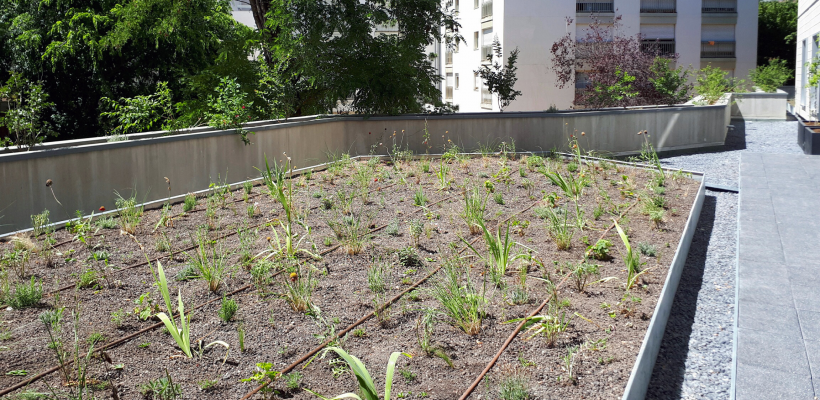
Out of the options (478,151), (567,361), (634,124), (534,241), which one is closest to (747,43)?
(634,124)

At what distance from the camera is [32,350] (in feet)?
12.5

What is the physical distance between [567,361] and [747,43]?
3727 cm

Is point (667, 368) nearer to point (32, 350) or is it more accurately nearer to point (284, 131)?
point (32, 350)

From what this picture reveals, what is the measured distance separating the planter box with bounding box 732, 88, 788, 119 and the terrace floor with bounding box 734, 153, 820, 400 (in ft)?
44.7

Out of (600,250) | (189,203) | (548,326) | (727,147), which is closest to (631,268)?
(600,250)

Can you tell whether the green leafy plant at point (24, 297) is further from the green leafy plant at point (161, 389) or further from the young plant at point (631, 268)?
the young plant at point (631, 268)

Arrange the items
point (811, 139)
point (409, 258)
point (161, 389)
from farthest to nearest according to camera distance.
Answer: point (811, 139) → point (409, 258) → point (161, 389)

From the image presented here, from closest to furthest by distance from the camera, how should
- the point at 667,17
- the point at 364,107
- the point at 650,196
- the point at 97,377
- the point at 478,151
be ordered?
the point at 97,377 → the point at 650,196 → the point at 478,151 → the point at 364,107 → the point at 667,17

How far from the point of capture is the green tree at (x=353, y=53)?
12.2 meters

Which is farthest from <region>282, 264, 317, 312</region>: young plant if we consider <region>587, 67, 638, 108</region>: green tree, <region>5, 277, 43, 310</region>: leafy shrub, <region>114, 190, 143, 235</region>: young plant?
<region>587, 67, 638, 108</region>: green tree

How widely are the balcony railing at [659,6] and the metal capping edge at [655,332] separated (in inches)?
1221

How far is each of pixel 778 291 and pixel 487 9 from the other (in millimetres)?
33047

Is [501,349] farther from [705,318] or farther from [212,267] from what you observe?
[212,267]

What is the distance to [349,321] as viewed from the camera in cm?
428
